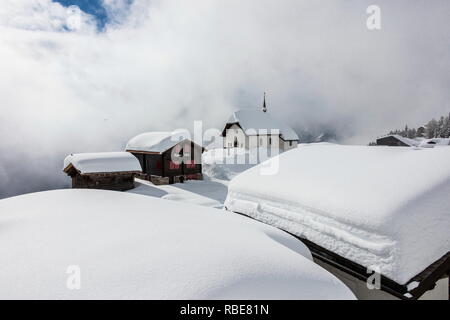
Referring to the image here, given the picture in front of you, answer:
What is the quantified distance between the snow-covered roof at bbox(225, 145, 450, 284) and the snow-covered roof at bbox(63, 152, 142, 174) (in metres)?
12.9

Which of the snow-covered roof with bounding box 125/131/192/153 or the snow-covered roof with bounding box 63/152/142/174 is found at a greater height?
the snow-covered roof with bounding box 125/131/192/153

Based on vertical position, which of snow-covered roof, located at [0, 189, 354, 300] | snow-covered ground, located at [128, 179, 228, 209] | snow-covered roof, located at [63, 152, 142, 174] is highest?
snow-covered roof, located at [0, 189, 354, 300]

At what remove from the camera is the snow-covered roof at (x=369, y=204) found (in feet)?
12.0

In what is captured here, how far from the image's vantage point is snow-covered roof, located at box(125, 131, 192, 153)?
19.6m

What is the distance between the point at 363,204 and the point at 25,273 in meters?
4.83

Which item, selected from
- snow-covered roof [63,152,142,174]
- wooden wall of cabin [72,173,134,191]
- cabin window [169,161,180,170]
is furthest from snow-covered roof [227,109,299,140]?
wooden wall of cabin [72,173,134,191]

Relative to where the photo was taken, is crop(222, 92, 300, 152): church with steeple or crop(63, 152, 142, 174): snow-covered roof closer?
crop(63, 152, 142, 174): snow-covered roof

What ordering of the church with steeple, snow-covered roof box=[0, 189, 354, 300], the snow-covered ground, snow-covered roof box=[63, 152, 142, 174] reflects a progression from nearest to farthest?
snow-covered roof box=[0, 189, 354, 300] → the snow-covered ground → snow-covered roof box=[63, 152, 142, 174] → the church with steeple

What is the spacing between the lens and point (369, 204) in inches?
160

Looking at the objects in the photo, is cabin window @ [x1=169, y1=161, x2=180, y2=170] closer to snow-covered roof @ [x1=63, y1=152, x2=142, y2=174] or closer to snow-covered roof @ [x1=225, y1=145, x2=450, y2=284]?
snow-covered roof @ [x1=63, y1=152, x2=142, y2=174]

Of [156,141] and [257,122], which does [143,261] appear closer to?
[156,141]

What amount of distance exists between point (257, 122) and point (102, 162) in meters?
24.9

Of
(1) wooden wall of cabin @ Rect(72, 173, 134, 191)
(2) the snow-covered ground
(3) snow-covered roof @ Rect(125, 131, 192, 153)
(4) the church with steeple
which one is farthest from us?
(4) the church with steeple

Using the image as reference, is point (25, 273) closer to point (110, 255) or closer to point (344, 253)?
point (110, 255)
